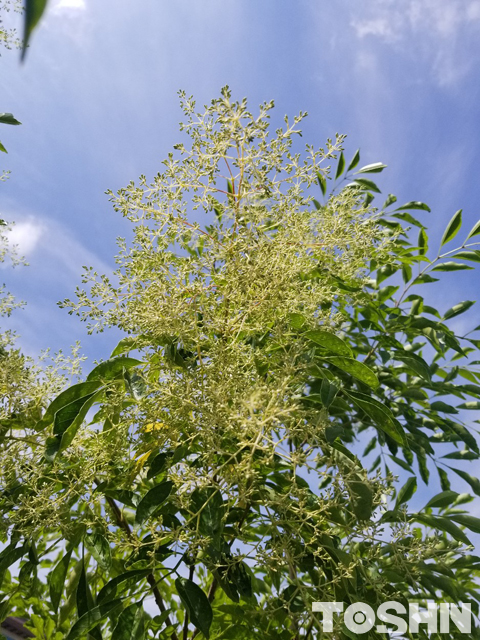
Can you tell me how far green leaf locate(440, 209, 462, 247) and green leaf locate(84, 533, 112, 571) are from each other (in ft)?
6.25

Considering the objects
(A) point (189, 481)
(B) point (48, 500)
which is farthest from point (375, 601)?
(B) point (48, 500)

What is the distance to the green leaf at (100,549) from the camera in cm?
144

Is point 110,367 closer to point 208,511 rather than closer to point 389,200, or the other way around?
point 208,511

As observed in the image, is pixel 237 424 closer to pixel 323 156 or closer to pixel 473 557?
pixel 323 156

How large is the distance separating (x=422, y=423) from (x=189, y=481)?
1784 millimetres

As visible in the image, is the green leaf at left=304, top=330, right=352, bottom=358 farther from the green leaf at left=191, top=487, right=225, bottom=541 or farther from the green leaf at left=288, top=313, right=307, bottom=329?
the green leaf at left=191, top=487, right=225, bottom=541

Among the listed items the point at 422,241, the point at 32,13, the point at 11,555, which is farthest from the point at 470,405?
the point at 32,13

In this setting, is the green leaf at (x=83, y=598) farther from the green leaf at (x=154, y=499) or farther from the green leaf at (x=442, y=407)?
the green leaf at (x=442, y=407)

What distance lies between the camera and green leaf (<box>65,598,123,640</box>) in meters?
1.27

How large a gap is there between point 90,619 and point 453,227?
2.11 m

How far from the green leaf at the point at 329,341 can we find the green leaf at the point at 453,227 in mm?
1347

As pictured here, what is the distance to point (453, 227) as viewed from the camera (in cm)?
251

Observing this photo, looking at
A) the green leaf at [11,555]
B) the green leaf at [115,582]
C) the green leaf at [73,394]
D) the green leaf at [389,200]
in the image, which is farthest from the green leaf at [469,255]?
the green leaf at [11,555]

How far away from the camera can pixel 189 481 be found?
1.18 m
